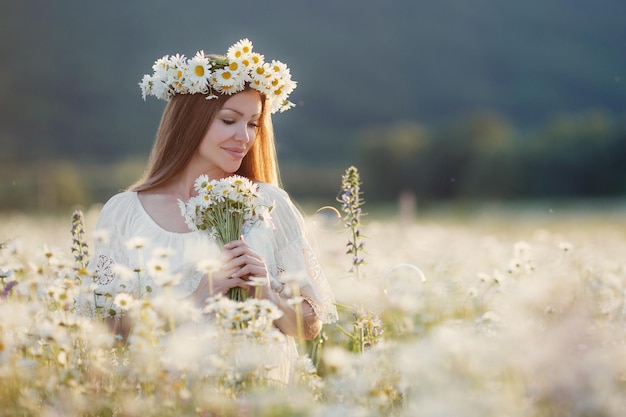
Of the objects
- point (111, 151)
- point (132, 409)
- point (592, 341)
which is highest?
point (111, 151)

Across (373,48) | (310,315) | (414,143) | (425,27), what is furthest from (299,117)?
(310,315)

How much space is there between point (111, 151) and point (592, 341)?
141 meters

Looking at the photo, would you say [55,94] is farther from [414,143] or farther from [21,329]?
[21,329]

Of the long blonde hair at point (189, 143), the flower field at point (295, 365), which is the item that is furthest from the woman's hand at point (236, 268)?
the long blonde hair at point (189, 143)

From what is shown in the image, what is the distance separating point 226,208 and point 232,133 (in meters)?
0.66

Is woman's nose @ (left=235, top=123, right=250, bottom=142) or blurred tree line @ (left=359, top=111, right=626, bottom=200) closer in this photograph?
woman's nose @ (left=235, top=123, right=250, bottom=142)

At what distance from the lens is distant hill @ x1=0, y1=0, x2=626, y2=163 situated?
5866 inches

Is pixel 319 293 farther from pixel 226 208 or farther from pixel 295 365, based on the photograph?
pixel 295 365

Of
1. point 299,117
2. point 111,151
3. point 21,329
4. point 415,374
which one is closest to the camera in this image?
point 415,374

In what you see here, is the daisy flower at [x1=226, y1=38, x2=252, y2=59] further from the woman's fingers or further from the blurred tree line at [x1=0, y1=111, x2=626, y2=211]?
the blurred tree line at [x1=0, y1=111, x2=626, y2=211]

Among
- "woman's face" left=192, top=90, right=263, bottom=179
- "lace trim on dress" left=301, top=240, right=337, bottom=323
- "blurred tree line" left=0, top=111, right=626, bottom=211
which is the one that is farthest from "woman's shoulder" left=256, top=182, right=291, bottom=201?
"blurred tree line" left=0, top=111, right=626, bottom=211

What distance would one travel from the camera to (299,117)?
170500 mm

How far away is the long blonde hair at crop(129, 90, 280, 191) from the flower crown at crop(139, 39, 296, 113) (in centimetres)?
8

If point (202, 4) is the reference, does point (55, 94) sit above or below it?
below
